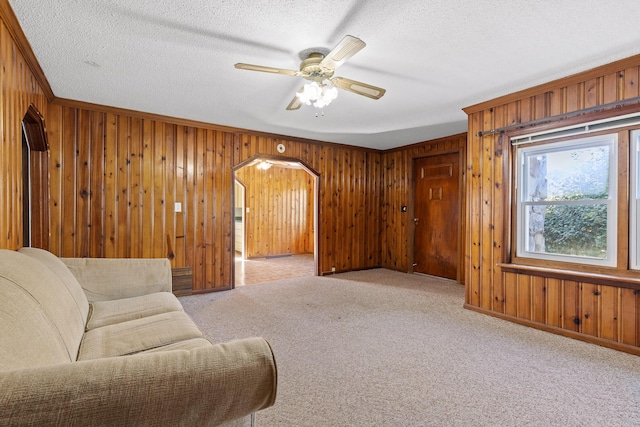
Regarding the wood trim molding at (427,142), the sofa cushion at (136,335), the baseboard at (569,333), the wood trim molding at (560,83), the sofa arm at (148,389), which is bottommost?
the baseboard at (569,333)

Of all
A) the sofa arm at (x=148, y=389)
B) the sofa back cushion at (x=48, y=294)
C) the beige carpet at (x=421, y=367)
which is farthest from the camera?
the beige carpet at (x=421, y=367)

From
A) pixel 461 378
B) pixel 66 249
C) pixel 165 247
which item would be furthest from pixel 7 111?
pixel 461 378

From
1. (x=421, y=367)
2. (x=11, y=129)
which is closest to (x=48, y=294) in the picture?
(x=11, y=129)

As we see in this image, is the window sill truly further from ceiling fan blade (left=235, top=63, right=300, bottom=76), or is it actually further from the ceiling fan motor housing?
ceiling fan blade (left=235, top=63, right=300, bottom=76)

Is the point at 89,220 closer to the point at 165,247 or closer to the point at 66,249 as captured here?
the point at 66,249

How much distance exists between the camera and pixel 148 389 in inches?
30.1

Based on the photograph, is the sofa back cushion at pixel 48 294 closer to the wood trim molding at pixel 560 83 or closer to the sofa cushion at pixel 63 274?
the sofa cushion at pixel 63 274

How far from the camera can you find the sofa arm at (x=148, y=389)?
27.0 inches

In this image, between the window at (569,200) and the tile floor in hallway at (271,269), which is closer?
the window at (569,200)

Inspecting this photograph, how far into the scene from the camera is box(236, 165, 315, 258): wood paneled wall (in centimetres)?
782

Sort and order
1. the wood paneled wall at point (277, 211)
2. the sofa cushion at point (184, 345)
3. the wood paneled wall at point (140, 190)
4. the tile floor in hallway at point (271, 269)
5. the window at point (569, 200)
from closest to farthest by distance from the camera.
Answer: the sofa cushion at point (184, 345)
the window at point (569, 200)
the wood paneled wall at point (140, 190)
the tile floor in hallway at point (271, 269)
the wood paneled wall at point (277, 211)

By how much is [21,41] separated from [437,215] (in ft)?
17.6

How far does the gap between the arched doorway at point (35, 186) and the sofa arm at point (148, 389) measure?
320 cm

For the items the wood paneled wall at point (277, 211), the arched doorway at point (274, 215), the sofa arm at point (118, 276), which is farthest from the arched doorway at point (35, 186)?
the wood paneled wall at point (277, 211)
